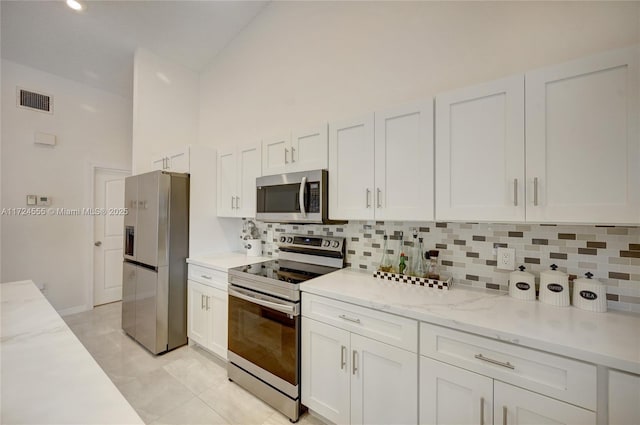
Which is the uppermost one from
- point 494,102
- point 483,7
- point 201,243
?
point 483,7

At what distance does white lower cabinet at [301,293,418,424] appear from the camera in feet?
4.44

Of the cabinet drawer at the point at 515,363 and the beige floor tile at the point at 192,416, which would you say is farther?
the beige floor tile at the point at 192,416

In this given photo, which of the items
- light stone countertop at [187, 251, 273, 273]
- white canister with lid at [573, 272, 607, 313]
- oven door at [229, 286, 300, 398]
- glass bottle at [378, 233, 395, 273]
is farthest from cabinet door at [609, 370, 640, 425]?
light stone countertop at [187, 251, 273, 273]

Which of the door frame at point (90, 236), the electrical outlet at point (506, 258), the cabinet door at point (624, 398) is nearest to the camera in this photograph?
the cabinet door at point (624, 398)

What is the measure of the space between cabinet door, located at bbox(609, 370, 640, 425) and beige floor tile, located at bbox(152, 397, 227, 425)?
6.60 feet

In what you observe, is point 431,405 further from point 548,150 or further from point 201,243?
point 201,243

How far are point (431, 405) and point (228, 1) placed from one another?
381cm

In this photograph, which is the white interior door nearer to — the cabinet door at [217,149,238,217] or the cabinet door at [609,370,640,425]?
the cabinet door at [217,149,238,217]

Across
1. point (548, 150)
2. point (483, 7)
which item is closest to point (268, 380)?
point (548, 150)

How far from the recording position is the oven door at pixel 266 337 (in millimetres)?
1757

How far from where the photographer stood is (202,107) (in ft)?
12.2

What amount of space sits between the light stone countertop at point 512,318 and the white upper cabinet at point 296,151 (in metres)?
0.95

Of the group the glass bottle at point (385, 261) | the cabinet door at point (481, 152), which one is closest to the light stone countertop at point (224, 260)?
the glass bottle at point (385, 261)

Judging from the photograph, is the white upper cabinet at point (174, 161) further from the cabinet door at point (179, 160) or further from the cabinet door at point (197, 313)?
the cabinet door at point (197, 313)
